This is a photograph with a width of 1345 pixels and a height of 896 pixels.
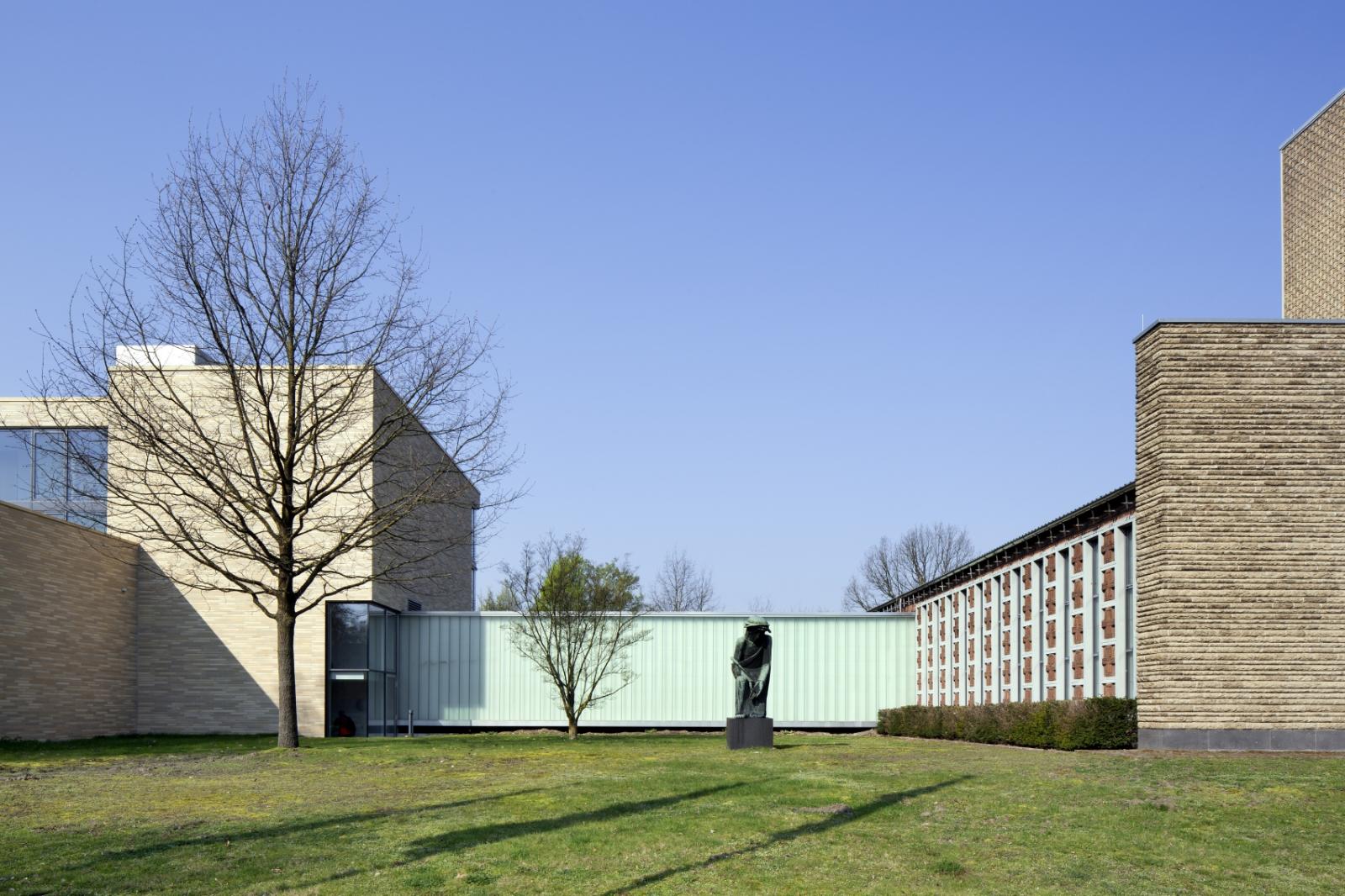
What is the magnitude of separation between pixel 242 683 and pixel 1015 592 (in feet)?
70.6

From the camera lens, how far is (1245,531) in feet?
70.8

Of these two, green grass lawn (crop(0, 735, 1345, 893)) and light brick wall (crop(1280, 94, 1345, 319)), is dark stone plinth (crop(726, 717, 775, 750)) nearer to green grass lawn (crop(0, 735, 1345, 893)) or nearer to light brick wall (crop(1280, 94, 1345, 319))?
green grass lawn (crop(0, 735, 1345, 893))

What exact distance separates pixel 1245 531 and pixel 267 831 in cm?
1638

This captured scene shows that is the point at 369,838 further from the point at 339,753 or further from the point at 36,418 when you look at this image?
the point at 36,418

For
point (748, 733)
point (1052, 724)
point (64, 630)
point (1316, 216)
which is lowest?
point (748, 733)

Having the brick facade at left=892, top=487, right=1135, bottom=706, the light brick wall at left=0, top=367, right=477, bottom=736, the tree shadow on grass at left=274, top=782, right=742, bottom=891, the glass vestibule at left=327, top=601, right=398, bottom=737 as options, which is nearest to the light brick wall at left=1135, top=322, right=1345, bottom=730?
the brick facade at left=892, top=487, right=1135, bottom=706

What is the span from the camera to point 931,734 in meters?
33.4

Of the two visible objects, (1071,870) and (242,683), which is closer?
(1071,870)

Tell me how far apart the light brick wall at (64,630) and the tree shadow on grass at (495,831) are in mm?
20639

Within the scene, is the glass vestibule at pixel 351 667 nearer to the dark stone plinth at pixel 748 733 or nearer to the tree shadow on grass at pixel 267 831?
the dark stone plinth at pixel 748 733

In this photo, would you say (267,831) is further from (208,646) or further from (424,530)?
(208,646)

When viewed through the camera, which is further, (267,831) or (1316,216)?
(1316,216)

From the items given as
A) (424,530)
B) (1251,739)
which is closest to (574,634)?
(424,530)

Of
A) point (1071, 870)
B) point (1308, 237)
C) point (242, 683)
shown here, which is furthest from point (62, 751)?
point (1308, 237)
